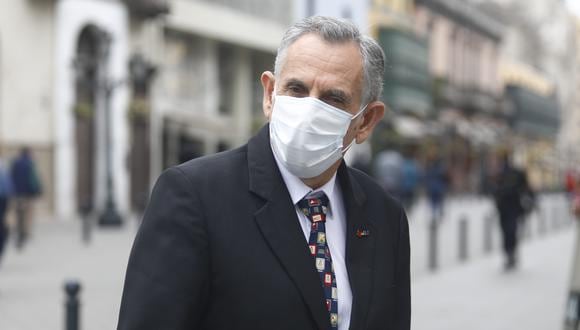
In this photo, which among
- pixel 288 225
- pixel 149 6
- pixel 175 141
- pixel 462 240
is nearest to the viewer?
pixel 288 225

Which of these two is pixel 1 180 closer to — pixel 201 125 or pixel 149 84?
pixel 149 84

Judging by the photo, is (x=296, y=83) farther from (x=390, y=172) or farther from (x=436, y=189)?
(x=436, y=189)

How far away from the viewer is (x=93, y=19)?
25562 millimetres

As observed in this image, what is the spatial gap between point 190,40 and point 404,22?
60.4 feet

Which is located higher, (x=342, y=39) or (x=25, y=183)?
(x=342, y=39)

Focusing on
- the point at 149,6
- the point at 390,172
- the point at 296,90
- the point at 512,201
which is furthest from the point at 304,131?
the point at 149,6

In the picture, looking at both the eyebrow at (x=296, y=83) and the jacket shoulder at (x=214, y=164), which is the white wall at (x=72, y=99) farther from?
the eyebrow at (x=296, y=83)

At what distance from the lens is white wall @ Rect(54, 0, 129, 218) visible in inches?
943

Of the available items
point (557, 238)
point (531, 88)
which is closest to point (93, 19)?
point (557, 238)

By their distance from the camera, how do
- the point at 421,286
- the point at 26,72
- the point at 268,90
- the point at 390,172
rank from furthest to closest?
1. the point at 26,72
2. the point at 390,172
3. the point at 421,286
4. the point at 268,90

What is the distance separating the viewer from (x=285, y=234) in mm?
2467

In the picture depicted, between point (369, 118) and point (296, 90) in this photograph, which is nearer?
point (296, 90)

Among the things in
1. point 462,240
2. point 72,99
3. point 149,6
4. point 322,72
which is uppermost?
point 149,6

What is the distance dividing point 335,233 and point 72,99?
22584 mm
